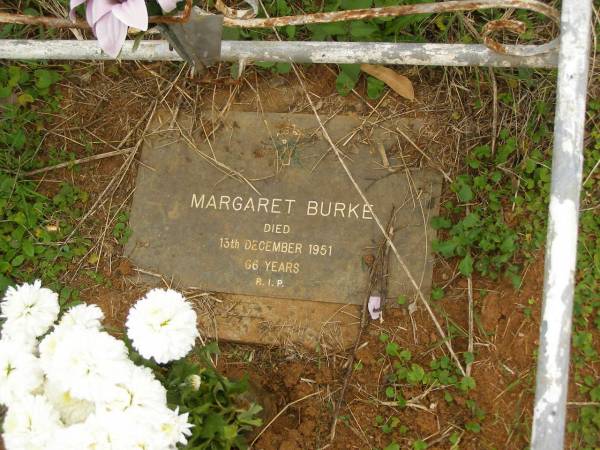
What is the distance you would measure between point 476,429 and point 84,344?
1.46 metres

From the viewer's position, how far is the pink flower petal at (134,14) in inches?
63.8

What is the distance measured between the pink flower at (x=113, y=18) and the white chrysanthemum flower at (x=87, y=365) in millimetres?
776

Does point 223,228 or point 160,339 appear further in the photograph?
point 223,228

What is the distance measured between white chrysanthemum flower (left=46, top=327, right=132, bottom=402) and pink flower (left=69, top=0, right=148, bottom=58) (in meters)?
0.78

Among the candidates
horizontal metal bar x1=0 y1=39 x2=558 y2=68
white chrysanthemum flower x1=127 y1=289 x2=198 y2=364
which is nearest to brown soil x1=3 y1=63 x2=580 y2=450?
horizontal metal bar x1=0 y1=39 x2=558 y2=68

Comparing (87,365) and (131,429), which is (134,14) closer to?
(87,365)

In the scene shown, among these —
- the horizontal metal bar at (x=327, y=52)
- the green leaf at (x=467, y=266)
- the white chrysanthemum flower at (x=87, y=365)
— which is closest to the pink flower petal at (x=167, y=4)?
the horizontal metal bar at (x=327, y=52)

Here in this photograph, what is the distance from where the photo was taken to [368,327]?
2432mm

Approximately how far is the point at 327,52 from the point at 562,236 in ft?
3.18

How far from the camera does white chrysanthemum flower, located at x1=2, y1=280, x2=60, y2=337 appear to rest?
1.52 meters

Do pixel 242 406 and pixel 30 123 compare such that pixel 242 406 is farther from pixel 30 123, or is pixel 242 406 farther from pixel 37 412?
pixel 30 123

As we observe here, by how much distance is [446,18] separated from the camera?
2.67 metres

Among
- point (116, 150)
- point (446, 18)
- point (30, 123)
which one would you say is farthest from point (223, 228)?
point (446, 18)

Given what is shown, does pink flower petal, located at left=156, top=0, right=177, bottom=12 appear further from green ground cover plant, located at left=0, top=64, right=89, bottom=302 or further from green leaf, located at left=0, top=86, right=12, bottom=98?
green leaf, located at left=0, top=86, right=12, bottom=98
